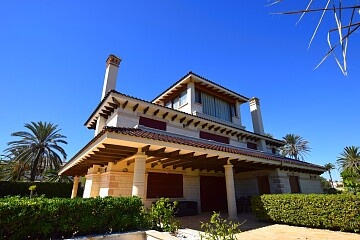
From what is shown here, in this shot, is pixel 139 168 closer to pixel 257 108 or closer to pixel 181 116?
pixel 181 116

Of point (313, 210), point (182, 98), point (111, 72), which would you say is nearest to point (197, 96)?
point (182, 98)

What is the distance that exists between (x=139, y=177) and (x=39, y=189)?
21640 millimetres

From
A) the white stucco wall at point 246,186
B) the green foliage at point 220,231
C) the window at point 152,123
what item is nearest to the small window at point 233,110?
the white stucco wall at point 246,186

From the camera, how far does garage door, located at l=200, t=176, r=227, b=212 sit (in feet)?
46.2

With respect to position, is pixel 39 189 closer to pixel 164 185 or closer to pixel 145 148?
pixel 164 185

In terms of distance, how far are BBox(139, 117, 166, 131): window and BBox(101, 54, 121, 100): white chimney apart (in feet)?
10.0

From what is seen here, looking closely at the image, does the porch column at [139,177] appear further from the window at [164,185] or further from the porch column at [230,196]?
the porch column at [230,196]

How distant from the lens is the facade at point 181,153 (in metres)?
8.12

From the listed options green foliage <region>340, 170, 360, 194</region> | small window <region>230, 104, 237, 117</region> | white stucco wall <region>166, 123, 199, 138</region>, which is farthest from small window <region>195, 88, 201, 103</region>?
green foliage <region>340, 170, 360, 194</region>

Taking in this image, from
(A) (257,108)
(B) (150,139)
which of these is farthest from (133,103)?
(A) (257,108)

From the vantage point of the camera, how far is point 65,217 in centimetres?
513

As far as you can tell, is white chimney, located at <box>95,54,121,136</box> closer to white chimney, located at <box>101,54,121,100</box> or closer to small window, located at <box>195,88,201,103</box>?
white chimney, located at <box>101,54,121,100</box>

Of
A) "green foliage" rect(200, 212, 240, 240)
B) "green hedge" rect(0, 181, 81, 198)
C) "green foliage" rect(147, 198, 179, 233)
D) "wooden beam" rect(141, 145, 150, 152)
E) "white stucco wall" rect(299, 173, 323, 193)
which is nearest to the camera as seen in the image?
"green foliage" rect(200, 212, 240, 240)

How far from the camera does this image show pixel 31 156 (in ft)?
77.9
